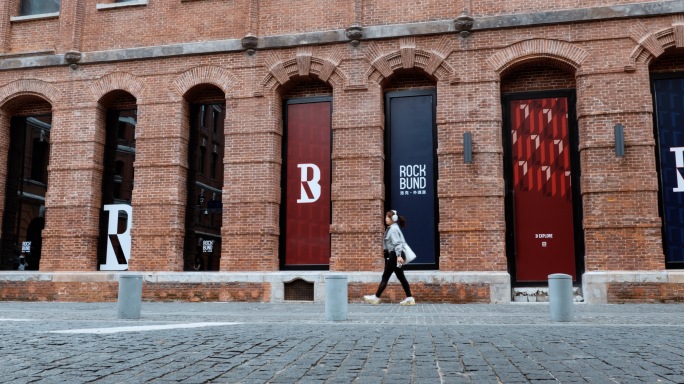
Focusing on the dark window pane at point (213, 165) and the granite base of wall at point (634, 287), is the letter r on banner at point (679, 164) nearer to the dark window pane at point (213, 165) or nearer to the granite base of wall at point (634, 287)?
the granite base of wall at point (634, 287)

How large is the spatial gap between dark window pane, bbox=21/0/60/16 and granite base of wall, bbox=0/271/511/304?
7160 mm

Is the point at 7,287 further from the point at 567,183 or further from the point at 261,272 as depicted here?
the point at 567,183

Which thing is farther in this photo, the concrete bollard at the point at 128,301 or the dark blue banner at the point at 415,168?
the dark blue banner at the point at 415,168

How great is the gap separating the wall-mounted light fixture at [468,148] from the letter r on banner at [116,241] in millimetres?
8354

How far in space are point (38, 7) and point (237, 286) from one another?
32.3 feet

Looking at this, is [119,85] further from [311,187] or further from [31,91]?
[311,187]

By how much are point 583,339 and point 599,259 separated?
7756mm

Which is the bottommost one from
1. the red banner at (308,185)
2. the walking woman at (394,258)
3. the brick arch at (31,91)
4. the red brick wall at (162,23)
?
the walking woman at (394,258)

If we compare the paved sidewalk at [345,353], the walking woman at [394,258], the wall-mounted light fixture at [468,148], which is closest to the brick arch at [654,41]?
the wall-mounted light fixture at [468,148]

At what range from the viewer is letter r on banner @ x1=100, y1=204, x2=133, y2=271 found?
15.8 meters

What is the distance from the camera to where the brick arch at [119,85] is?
16.0 metres

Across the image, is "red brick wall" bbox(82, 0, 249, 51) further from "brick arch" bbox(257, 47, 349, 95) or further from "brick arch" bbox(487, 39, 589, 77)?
"brick arch" bbox(487, 39, 589, 77)

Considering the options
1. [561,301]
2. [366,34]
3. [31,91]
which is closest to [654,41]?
[366,34]

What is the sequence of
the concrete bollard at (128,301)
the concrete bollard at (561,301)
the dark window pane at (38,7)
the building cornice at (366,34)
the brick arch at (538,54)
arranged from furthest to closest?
the dark window pane at (38,7)
the brick arch at (538,54)
the building cornice at (366,34)
the concrete bollard at (128,301)
the concrete bollard at (561,301)
